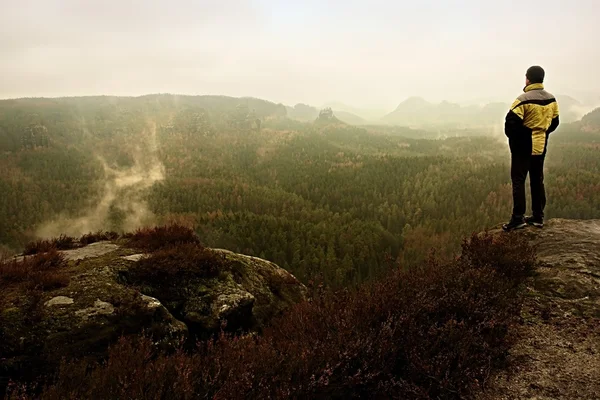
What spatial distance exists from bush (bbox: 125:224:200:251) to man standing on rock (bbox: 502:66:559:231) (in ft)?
24.6

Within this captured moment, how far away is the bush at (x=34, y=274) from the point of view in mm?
4977

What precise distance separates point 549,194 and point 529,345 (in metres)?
80.0

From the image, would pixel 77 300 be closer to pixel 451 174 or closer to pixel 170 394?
pixel 170 394

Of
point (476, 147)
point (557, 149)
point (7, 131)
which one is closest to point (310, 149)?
point (476, 147)

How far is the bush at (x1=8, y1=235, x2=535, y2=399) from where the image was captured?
307 cm

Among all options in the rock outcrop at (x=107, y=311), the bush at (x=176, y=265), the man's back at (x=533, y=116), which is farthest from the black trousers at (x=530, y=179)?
the bush at (x=176, y=265)

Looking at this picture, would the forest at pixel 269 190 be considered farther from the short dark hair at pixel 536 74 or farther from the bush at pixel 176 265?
the short dark hair at pixel 536 74

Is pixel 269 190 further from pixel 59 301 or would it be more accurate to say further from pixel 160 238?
pixel 59 301

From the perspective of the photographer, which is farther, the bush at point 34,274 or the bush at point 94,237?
the bush at point 94,237

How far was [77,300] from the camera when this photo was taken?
4.88 meters

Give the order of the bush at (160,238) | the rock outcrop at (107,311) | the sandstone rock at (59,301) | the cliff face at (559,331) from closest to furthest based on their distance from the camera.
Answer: the cliff face at (559,331)
the rock outcrop at (107,311)
the sandstone rock at (59,301)
the bush at (160,238)

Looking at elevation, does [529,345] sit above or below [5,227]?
above

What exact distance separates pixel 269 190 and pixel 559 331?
7569 centimetres

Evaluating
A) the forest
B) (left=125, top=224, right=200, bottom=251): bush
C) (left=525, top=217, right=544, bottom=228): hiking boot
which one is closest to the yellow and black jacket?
(left=525, top=217, right=544, bottom=228): hiking boot
